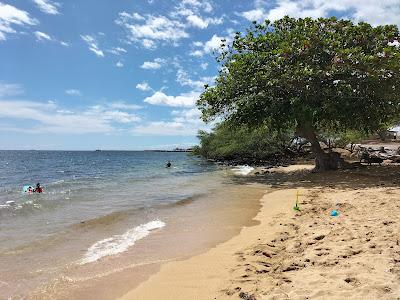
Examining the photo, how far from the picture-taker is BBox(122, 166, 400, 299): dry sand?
203 inches

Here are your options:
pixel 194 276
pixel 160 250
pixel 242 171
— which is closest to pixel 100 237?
pixel 160 250

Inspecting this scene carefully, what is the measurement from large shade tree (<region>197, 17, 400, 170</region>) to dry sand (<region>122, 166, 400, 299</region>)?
10304 mm

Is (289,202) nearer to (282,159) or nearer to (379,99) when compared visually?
(379,99)

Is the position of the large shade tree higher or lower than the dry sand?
higher

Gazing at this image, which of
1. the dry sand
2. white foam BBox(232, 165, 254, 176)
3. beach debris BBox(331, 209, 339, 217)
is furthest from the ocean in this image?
white foam BBox(232, 165, 254, 176)

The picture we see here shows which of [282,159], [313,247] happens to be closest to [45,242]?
[313,247]

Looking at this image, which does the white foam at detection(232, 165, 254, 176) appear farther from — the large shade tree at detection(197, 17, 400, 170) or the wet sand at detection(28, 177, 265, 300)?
the wet sand at detection(28, 177, 265, 300)

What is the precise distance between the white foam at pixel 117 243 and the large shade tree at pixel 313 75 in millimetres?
12816

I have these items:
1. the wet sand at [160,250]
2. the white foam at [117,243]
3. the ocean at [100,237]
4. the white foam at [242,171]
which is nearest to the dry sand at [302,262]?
the wet sand at [160,250]

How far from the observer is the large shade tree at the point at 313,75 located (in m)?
20.0

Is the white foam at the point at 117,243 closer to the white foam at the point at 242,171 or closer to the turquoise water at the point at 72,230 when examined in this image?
the turquoise water at the point at 72,230

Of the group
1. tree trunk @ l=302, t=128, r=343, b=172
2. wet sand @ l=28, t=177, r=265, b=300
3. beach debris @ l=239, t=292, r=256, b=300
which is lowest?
wet sand @ l=28, t=177, r=265, b=300

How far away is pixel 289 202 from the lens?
47.2ft

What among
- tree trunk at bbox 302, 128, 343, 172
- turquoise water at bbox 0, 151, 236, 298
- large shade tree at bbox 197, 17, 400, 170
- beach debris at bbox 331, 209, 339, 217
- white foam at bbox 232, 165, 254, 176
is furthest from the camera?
white foam at bbox 232, 165, 254, 176
